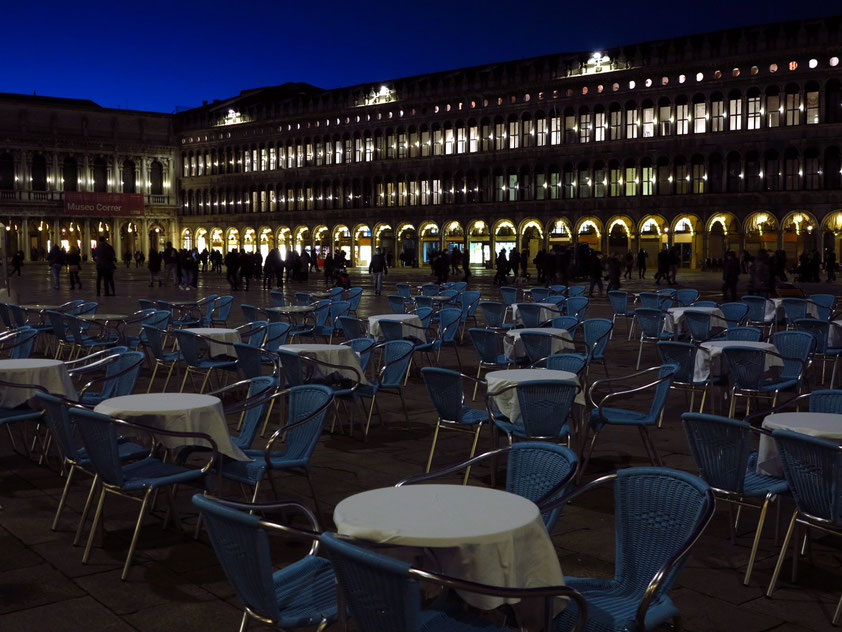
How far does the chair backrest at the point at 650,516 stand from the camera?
354 cm

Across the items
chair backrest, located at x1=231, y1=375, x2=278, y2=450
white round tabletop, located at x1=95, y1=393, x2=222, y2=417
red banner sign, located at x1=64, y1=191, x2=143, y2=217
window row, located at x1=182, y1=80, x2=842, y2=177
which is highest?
window row, located at x1=182, y1=80, x2=842, y2=177

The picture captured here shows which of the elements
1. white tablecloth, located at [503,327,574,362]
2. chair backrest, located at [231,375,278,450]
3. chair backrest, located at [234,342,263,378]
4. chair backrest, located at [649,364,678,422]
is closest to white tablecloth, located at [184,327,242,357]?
chair backrest, located at [234,342,263,378]

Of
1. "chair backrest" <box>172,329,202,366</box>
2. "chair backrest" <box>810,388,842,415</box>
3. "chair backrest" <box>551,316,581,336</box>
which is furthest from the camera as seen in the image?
"chair backrest" <box>551,316,581,336</box>

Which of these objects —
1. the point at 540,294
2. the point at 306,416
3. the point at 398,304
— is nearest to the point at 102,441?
the point at 306,416

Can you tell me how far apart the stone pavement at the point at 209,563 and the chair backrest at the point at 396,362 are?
743 millimetres

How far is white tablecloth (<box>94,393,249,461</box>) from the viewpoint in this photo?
208 inches

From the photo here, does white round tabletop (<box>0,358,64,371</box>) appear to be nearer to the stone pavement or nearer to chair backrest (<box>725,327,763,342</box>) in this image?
the stone pavement

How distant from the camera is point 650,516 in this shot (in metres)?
3.65

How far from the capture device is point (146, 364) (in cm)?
1240

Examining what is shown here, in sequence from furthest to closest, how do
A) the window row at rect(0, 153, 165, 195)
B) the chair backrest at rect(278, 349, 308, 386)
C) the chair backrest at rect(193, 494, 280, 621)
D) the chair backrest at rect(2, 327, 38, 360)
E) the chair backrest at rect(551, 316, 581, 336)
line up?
the window row at rect(0, 153, 165, 195) → the chair backrest at rect(551, 316, 581, 336) → the chair backrest at rect(2, 327, 38, 360) → the chair backrest at rect(278, 349, 308, 386) → the chair backrest at rect(193, 494, 280, 621)

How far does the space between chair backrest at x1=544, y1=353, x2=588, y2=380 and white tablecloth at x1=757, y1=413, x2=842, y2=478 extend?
7.37 feet

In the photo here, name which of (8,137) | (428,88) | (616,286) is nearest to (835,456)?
(616,286)

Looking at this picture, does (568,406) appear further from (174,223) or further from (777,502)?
(174,223)

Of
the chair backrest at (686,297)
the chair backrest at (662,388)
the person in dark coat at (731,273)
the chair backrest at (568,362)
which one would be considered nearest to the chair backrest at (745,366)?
the chair backrest at (568,362)
